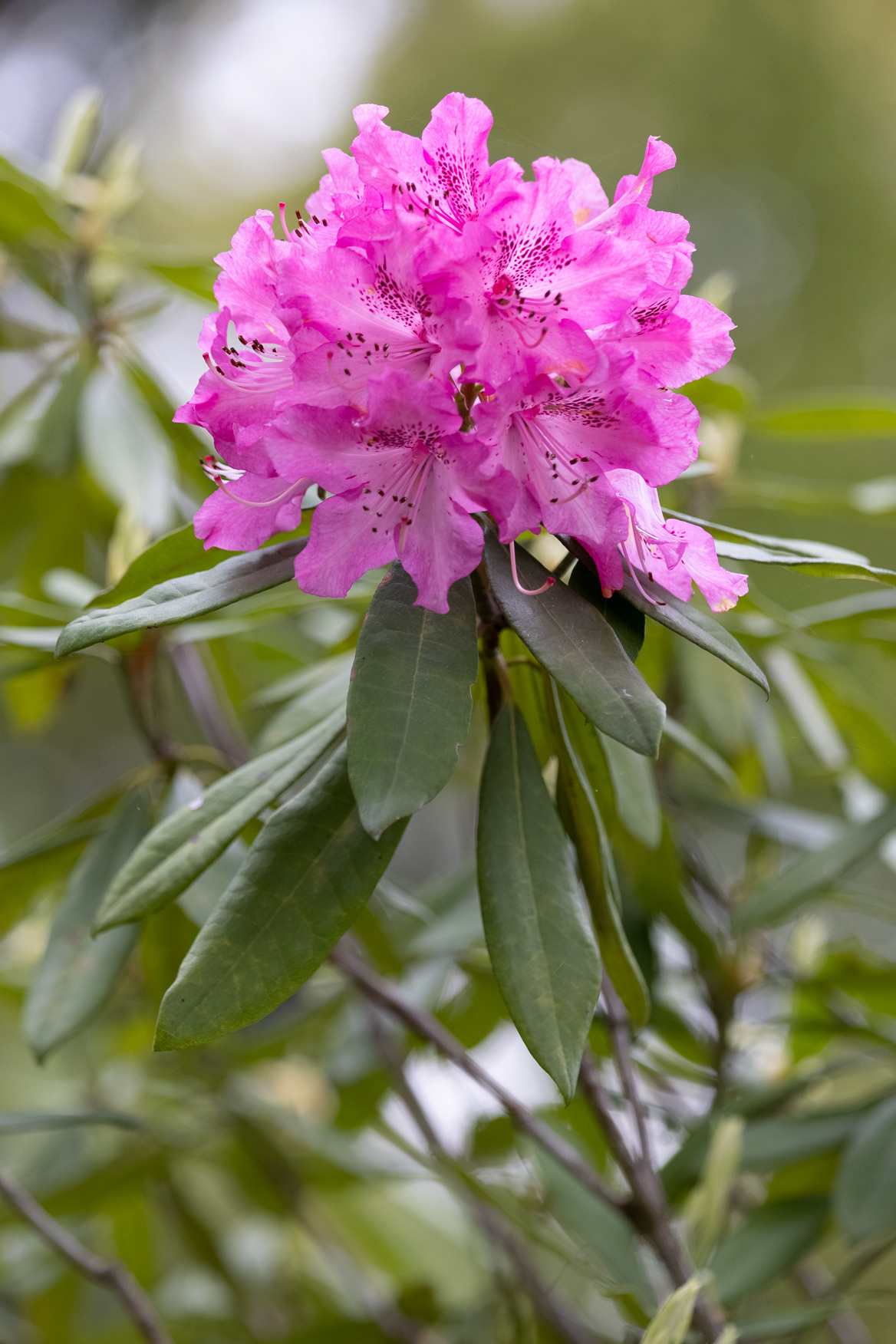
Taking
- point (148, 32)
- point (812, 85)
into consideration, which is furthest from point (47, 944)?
point (148, 32)

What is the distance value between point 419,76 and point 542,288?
2.87 metres

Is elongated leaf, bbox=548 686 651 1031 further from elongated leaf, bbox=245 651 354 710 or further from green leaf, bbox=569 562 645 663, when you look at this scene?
elongated leaf, bbox=245 651 354 710

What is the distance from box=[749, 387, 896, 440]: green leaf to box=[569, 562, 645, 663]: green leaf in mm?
650

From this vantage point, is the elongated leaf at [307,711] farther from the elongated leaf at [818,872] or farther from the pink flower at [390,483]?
the elongated leaf at [818,872]

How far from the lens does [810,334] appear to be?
3.43m

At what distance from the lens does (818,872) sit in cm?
99

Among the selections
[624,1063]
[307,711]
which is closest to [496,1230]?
[624,1063]

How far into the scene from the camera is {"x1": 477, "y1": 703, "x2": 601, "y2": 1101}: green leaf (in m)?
0.55

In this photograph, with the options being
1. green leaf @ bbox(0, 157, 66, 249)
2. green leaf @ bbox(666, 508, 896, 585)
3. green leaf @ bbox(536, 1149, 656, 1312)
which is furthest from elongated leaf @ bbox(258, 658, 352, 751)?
green leaf @ bbox(0, 157, 66, 249)

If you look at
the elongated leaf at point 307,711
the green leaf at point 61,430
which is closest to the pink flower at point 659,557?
the elongated leaf at point 307,711

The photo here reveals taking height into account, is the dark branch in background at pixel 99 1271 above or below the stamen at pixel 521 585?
below

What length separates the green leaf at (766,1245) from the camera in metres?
0.91

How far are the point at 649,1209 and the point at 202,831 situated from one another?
0.41 m

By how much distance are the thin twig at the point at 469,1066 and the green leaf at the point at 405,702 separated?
39 cm
